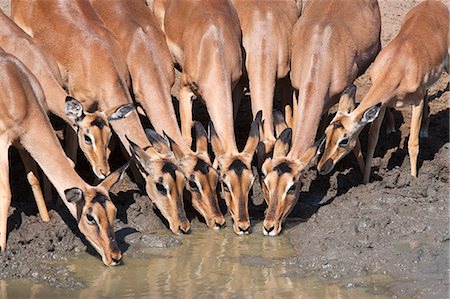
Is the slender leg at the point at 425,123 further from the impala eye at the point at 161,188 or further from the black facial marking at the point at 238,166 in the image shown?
the impala eye at the point at 161,188

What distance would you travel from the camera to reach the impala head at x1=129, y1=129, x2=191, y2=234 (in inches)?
486

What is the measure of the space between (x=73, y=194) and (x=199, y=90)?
3.03m

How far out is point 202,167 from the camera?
12438 millimetres

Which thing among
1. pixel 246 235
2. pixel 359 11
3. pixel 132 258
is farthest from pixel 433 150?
pixel 132 258

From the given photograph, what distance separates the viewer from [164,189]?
40.7 feet

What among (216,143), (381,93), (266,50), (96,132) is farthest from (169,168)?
(381,93)

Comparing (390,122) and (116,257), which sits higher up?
(116,257)

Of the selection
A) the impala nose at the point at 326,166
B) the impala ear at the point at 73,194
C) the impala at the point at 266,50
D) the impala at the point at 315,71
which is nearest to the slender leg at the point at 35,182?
the impala ear at the point at 73,194

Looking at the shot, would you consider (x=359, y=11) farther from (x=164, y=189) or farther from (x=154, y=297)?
(x=154, y=297)

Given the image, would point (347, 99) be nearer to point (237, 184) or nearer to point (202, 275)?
point (237, 184)

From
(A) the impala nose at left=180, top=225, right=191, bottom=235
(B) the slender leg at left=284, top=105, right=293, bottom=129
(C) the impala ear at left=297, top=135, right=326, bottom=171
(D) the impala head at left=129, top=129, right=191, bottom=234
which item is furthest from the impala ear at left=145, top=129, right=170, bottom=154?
(B) the slender leg at left=284, top=105, right=293, bottom=129

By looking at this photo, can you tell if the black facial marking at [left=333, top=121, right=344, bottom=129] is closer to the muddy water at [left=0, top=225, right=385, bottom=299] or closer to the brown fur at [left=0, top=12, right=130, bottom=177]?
the muddy water at [left=0, top=225, right=385, bottom=299]

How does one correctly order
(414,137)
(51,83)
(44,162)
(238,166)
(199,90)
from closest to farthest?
(44,162)
(238,166)
(51,83)
(199,90)
(414,137)

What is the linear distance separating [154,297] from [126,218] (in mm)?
2058
